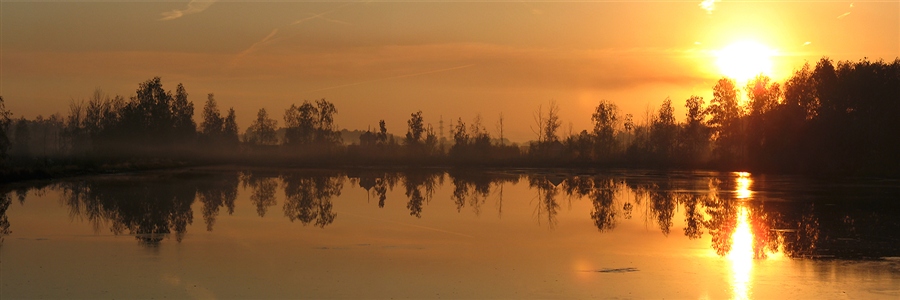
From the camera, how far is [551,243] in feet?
64.0

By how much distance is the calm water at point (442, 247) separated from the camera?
13.1 meters

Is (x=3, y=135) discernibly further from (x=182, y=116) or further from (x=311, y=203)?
(x=182, y=116)

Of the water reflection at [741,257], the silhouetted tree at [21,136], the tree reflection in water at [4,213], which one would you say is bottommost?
the water reflection at [741,257]

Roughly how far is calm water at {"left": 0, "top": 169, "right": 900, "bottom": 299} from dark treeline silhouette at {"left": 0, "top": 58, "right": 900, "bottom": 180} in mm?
24874

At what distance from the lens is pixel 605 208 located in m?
30.5

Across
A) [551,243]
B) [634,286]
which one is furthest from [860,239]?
[634,286]

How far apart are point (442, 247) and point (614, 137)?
97.3 meters

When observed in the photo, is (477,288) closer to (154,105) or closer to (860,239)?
(860,239)

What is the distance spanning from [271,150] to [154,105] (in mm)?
33289

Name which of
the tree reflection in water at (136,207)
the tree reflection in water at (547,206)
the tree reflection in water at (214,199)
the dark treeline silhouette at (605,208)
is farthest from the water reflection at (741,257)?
the tree reflection in water at (214,199)

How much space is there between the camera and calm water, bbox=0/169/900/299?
13148 mm

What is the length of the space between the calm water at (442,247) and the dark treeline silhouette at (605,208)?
11 centimetres

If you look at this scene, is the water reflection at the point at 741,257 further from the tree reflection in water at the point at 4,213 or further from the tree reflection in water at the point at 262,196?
the tree reflection in water at the point at 4,213

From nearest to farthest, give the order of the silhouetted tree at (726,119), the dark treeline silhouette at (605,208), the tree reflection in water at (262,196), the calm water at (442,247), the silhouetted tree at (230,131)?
1. the calm water at (442,247)
2. the dark treeline silhouette at (605,208)
3. the tree reflection in water at (262,196)
4. the silhouetted tree at (726,119)
5. the silhouetted tree at (230,131)
